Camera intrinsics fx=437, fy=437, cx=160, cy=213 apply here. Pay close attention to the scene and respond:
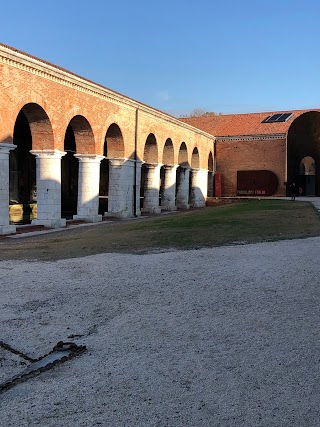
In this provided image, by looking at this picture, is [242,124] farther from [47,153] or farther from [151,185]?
[47,153]

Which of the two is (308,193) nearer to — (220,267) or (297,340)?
(220,267)

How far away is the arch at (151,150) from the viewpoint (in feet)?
78.1

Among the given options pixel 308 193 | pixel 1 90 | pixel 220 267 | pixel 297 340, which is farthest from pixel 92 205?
pixel 308 193

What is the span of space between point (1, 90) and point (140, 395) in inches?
472

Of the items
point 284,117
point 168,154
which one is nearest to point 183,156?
point 168,154

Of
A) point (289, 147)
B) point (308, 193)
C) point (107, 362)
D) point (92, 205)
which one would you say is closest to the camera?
point (107, 362)

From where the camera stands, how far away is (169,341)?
3760 mm

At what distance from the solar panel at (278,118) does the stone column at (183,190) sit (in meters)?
10.6

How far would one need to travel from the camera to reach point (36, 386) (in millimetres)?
2973

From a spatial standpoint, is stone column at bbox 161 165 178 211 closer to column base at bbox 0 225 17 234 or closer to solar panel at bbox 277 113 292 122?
solar panel at bbox 277 113 292 122

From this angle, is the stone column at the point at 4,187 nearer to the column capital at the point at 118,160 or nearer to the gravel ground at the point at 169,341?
the gravel ground at the point at 169,341

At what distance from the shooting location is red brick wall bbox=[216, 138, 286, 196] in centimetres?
3331

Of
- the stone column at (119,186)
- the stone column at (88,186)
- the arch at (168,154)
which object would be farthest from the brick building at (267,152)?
the stone column at (88,186)

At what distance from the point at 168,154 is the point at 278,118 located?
1370cm
